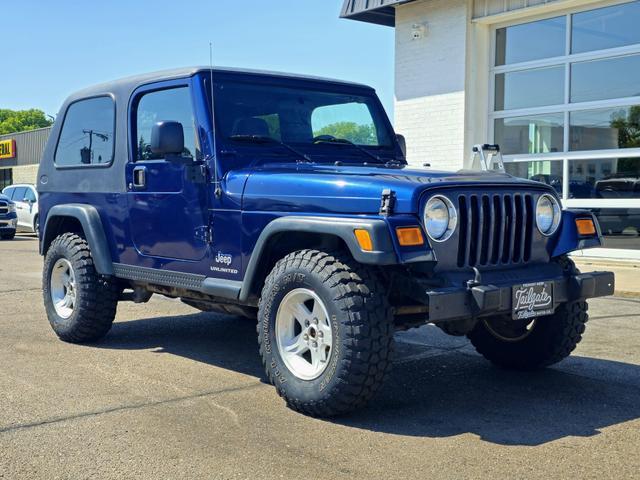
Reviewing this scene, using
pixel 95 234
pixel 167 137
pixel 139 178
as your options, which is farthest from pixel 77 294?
pixel 167 137

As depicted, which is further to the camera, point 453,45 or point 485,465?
point 453,45

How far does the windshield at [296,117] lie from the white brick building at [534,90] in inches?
291

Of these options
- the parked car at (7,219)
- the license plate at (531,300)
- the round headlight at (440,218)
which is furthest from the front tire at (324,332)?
the parked car at (7,219)

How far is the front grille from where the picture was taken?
446cm

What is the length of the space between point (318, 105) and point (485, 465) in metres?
3.10

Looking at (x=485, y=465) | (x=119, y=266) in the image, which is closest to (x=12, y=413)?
(x=119, y=266)

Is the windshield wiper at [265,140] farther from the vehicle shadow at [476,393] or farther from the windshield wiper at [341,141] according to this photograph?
the vehicle shadow at [476,393]

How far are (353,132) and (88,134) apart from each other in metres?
2.18

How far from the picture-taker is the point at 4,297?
917 centimetres

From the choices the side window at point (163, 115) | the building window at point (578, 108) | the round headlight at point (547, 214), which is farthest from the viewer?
the building window at point (578, 108)

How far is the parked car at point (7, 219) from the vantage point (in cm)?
2111

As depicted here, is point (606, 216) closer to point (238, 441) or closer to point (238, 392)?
point (238, 392)

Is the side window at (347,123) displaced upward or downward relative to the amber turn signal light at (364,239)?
upward

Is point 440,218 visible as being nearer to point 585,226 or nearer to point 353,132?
point 585,226
